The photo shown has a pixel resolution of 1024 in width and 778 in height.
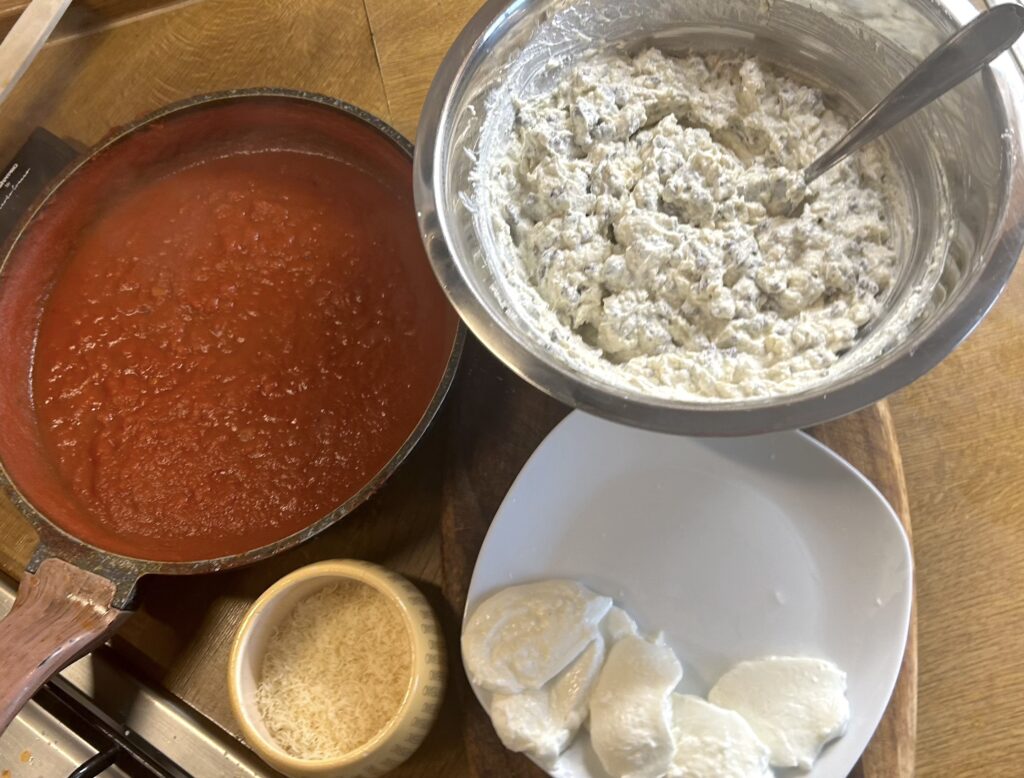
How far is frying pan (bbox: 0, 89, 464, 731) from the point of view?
93 centimetres

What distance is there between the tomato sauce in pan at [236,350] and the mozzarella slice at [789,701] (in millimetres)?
525

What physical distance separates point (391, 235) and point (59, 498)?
603 millimetres

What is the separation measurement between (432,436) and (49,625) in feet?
1.70

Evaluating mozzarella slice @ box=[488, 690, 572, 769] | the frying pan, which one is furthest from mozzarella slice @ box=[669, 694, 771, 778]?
the frying pan

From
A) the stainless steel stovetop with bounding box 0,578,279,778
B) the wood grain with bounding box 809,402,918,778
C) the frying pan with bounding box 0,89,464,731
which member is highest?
the frying pan with bounding box 0,89,464,731

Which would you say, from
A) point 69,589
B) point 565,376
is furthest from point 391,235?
point 69,589

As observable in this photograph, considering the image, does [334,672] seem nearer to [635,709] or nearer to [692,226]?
[635,709]

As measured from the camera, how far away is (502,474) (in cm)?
105

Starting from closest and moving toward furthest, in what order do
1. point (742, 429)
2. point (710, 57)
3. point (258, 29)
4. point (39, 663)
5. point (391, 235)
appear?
point (742, 429)
point (39, 663)
point (710, 57)
point (391, 235)
point (258, 29)

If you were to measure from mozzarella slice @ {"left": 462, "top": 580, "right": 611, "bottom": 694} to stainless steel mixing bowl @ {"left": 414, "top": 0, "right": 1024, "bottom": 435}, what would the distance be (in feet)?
0.88

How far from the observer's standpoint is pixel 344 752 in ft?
3.06

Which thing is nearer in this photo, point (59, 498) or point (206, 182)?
point (59, 498)

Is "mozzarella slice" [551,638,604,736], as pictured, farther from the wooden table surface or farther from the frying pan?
the frying pan

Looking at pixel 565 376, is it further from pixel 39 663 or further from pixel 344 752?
pixel 39 663
